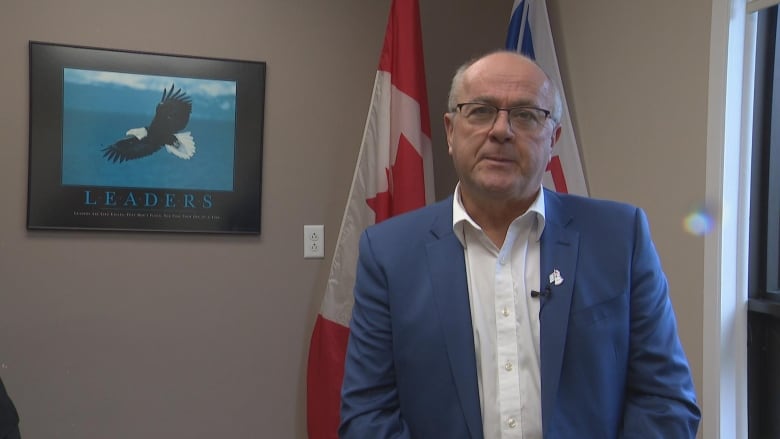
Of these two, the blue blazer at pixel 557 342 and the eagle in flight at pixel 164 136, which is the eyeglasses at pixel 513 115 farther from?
the eagle in flight at pixel 164 136

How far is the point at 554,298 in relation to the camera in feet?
3.27

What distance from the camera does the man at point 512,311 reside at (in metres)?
0.98

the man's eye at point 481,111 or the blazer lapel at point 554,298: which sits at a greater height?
the man's eye at point 481,111

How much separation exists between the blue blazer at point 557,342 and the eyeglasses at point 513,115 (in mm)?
167

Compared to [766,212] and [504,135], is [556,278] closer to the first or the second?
[504,135]

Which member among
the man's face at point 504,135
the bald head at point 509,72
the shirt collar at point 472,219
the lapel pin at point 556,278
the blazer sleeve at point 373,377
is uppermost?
the bald head at point 509,72

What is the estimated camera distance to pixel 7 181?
179 centimetres

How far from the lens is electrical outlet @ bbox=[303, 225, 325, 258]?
6.65 ft

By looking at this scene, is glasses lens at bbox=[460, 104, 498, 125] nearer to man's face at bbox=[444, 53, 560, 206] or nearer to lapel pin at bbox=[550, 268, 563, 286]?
man's face at bbox=[444, 53, 560, 206]

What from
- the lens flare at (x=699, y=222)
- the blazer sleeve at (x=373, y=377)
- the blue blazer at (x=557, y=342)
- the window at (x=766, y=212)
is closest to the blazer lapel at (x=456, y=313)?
the blue blazer at (x=557, y=342)

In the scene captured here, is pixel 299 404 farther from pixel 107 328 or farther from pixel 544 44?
pixel 544 44

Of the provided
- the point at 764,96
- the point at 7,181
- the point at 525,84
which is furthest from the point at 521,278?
the point at 7,181

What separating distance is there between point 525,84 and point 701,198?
67cm

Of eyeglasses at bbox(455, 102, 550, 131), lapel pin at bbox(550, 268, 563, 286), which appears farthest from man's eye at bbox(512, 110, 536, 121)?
lapel pin at bbox(550, 268, 563, 286)
